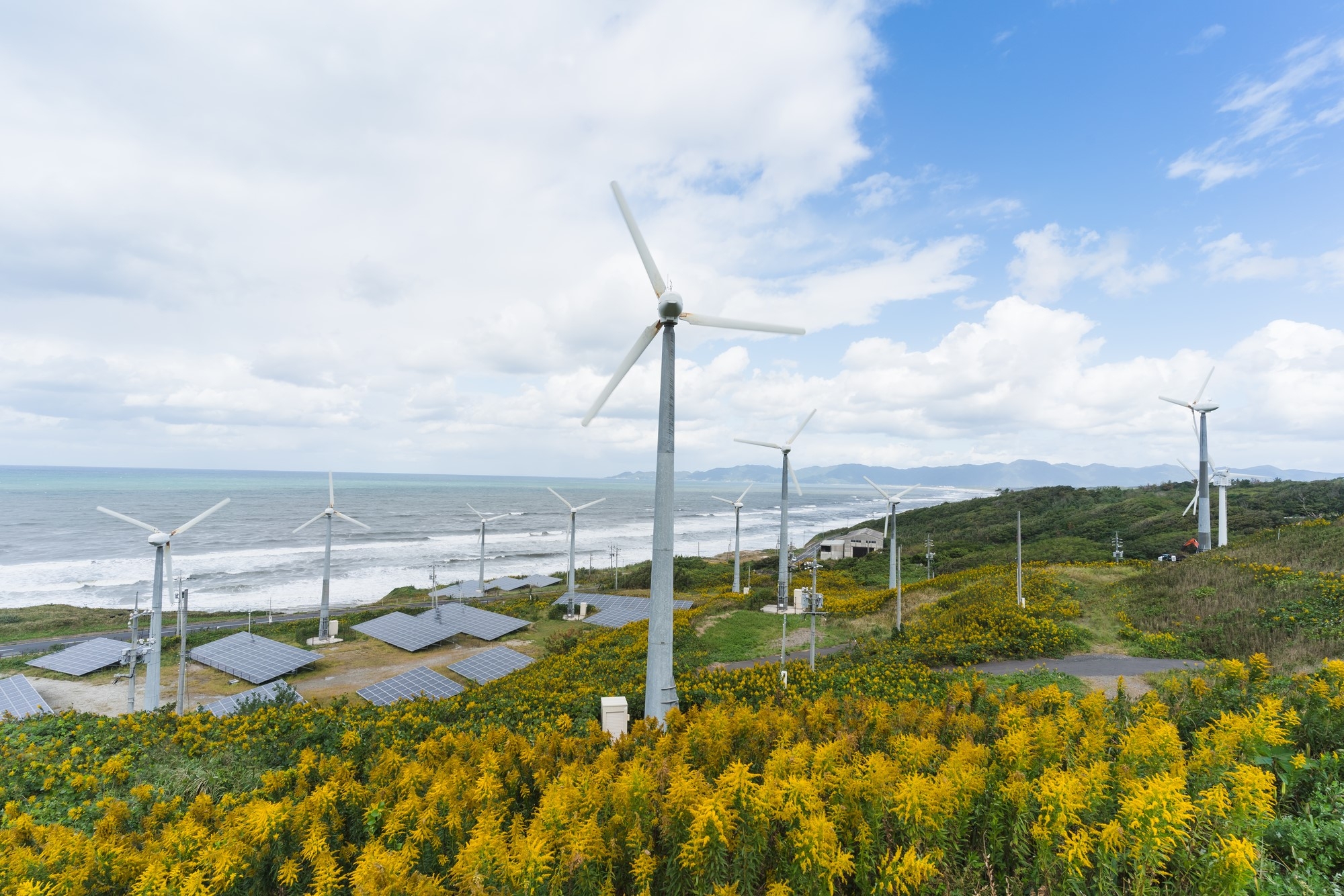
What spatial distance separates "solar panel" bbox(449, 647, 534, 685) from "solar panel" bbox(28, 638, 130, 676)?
19.6 metres

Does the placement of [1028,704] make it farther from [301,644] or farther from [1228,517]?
[1228,517]

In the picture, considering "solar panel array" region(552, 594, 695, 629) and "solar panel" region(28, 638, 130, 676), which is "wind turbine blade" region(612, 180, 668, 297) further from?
"solar panel" region(28, 638, 130, 676)

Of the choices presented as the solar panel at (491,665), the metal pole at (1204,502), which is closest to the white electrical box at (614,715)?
the solar panel at (491,665)

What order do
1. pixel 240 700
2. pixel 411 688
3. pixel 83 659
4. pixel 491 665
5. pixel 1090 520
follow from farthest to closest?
pixel 1090 520
pixel 83 659
pixel 491 665
pixel 411 688
pixel 240 700

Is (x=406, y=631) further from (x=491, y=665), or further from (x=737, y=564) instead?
(x=737, y=564)

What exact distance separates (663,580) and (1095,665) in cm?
1491

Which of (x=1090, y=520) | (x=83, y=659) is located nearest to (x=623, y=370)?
(x=83, y=659)

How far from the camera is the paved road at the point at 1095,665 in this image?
1658cm

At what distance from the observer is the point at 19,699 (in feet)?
76.6

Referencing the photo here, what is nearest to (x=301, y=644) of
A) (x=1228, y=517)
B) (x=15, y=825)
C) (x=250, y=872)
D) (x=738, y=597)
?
(x=738, y=597)

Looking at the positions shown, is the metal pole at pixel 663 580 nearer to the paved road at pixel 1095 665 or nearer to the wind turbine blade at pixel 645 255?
the wind turbine blade at pixel 645 255

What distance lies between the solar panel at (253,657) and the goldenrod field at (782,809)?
21220 mm

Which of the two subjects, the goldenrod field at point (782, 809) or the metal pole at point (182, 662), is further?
the metal pole at point (182, 662)

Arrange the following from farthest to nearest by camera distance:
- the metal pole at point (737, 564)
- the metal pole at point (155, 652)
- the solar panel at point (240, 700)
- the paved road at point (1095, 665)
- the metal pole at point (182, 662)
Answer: the metal pole at point (737, 564) → the metal pole at point (155, 652) → the metal pole at point (182, 662) → the solar panel at point (240, 700) → the paved road at point (1095, 665)
